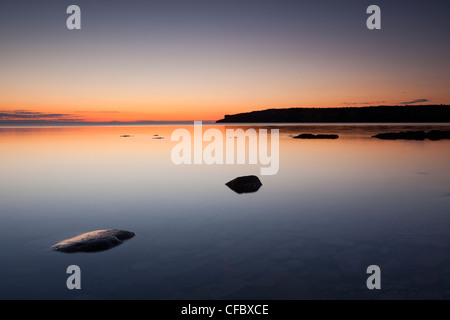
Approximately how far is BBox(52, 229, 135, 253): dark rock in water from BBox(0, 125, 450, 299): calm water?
0.22 m

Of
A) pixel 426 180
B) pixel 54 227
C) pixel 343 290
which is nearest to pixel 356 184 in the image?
pixel 426 180

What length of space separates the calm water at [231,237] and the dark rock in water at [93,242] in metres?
0.22

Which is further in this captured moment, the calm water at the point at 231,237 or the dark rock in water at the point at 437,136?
the dark rock in water at the point at 437,136

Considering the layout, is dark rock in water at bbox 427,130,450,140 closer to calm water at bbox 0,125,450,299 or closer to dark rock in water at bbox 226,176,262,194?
calm water at bbox 0,125,450,299

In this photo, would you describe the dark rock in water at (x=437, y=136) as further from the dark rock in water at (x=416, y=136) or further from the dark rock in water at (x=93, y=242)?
the dark rock in water at (x=93, y=242)

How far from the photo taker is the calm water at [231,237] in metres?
5.52

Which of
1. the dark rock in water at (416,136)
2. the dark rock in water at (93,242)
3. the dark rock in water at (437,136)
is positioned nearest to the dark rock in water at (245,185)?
the dark rock in water at (93,242)

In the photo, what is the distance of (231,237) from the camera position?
316 inches

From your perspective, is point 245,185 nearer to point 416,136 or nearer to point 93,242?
point 93,242

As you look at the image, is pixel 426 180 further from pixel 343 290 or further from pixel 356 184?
pixel 343 290

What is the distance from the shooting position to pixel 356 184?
15.1 m

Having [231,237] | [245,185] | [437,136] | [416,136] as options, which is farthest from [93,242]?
[437,136]

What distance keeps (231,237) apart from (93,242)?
3.51m

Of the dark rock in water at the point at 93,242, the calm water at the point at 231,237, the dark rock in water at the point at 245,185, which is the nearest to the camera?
the calm water at the point at 231,237
